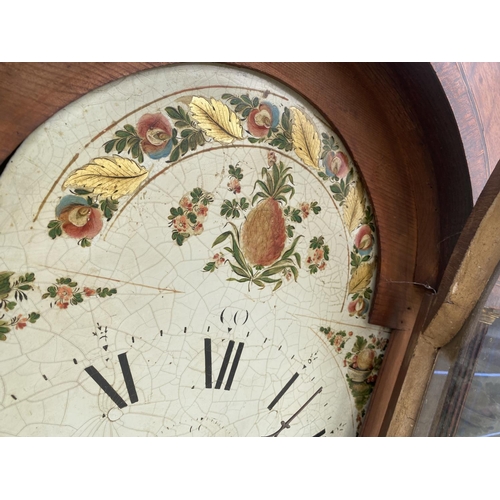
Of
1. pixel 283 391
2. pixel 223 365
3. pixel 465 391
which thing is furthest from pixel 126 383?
pixel 465 391

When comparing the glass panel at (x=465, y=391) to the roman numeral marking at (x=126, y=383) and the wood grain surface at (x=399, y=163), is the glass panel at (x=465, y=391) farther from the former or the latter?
the roman numeral marking at (x=126, y=383)

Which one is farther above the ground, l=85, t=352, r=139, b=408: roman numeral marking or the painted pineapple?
the painted pineapple

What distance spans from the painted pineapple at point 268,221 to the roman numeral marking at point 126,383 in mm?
351

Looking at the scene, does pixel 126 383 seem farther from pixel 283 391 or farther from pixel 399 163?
pixel 399 163

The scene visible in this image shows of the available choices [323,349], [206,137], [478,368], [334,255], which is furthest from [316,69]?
[478,368]

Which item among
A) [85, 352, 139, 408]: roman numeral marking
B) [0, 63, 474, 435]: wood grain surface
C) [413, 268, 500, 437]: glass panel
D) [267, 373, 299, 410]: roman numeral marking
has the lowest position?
[85, 352, 139, 408]: roman numeral marking

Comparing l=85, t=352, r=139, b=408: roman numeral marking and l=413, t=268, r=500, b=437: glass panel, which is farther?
l=413, t=268, r=500, b=437: glass panel

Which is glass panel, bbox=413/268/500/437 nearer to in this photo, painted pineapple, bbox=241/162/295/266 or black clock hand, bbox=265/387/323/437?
black clock hand, bbox=265/387/323/437

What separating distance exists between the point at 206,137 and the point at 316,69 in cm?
31

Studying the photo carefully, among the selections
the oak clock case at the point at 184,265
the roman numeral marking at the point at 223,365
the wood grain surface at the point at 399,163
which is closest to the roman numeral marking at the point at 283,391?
the oak clock case at the point at 184,265

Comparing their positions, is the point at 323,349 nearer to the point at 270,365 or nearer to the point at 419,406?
the point at 270,365

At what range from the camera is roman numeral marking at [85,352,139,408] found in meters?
0.99

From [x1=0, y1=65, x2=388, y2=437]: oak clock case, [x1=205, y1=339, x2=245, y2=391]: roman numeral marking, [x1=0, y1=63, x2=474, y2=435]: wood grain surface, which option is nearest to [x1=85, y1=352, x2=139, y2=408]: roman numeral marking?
[x1=0, y1=65, x2=388, y2=437]: oak clock case

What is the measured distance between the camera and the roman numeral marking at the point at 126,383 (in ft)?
3.26
